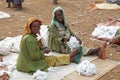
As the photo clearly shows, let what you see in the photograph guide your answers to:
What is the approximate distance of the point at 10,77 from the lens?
5527 millimetres

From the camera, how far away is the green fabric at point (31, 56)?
18.0 ft

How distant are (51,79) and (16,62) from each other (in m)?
1.00

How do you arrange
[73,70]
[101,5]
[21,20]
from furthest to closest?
1. [101,5]
2. [21,20]
3. [73,70]

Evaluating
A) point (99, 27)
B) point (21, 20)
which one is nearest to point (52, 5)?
point (21, 20)

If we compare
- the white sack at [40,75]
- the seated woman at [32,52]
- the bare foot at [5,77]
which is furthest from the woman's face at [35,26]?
the bare foot at [5,77]

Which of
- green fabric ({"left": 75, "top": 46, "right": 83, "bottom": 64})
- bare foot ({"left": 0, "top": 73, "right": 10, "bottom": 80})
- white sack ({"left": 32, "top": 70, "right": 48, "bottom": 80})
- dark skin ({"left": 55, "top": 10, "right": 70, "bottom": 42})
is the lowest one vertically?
bare foot ({"left": 0, "top": 73, "right": 10, "bottom": 80})

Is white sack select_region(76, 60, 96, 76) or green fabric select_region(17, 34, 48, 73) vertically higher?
green fabric select_region(17, 34, 48, 73)

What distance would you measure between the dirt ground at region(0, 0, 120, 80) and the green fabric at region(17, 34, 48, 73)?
4.12 feet

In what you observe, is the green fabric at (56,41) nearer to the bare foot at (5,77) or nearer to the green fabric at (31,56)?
the green fabric at (31,56)

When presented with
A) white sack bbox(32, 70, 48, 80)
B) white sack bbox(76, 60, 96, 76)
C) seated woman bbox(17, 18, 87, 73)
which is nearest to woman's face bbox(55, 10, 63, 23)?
seated woman bbox(17, 18, 87, 73)

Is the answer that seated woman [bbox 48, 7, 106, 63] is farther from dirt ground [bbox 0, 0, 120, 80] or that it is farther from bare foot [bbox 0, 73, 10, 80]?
bare foot [bbox 0, 73, 10, 80]

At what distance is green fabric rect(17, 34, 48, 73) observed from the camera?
549cm

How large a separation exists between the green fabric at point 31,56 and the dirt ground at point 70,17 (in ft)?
4.12

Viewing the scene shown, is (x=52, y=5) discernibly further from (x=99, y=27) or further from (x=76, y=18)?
(x=99, y=27)
